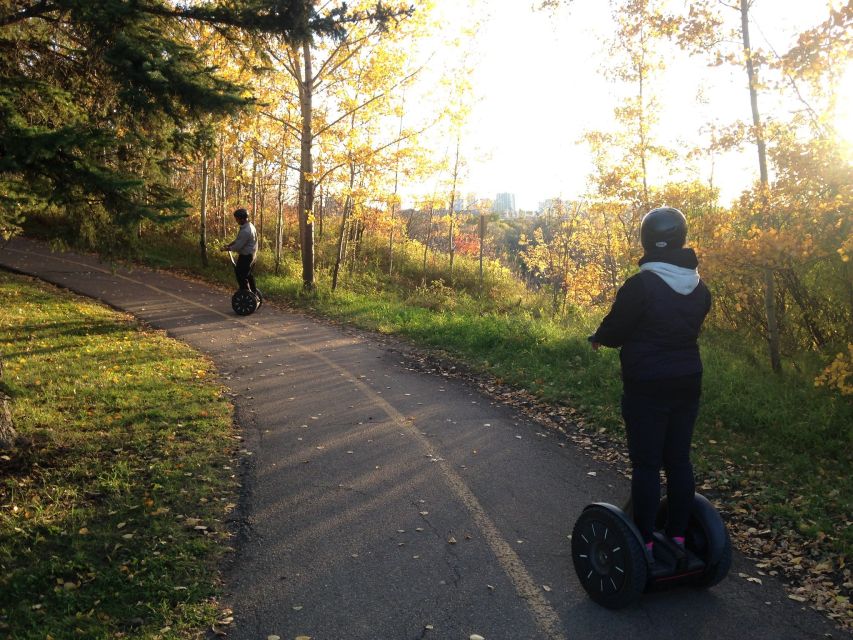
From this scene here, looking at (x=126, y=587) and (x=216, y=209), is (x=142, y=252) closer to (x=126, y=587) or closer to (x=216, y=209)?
(x=126, y=587)

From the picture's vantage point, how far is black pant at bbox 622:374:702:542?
3678 millimetres

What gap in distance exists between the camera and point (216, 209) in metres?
28.0

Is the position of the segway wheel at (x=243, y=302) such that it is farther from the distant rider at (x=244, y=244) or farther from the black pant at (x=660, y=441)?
the black pant at (x=660, y=441)

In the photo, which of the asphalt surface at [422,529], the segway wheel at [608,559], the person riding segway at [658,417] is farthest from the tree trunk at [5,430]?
the person riding segway at [658,417]

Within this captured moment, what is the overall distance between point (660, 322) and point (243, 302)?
42.6 ft

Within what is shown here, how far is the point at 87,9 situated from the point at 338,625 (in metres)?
6.41

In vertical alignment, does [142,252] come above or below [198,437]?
above

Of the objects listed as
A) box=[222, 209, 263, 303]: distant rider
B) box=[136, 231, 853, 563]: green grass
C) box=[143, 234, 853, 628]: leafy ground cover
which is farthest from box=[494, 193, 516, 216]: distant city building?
box=[143, 234, 853, 628]: leafy ground cover

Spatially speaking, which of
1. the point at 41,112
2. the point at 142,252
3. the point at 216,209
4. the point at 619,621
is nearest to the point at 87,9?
the point at 41,112

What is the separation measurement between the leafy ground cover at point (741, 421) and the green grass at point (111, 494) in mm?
2107

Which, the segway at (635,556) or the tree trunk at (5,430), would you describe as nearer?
the segway at (635,556)

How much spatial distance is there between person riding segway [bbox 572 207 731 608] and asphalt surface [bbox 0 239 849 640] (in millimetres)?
307

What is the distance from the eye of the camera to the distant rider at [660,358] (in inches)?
144

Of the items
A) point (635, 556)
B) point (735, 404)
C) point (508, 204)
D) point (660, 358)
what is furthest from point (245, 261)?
point (508, 204)
